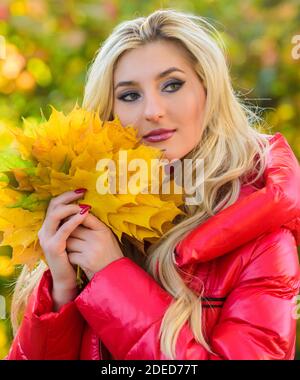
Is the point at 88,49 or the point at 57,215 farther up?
the point at 88,49

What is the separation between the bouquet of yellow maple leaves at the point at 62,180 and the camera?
1.74 meters

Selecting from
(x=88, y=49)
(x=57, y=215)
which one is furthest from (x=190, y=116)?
(x=88, y=49)

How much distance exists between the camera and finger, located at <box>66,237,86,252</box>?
5.82ft

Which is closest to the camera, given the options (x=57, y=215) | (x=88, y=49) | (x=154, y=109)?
(x=57, y=215)

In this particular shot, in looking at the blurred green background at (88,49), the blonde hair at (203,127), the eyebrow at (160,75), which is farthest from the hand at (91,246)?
the blurred green background at (88,49)

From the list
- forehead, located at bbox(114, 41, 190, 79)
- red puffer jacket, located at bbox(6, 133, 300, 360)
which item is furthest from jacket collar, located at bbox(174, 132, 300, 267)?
forehead, located at bbox(114, 41, 190, 79)

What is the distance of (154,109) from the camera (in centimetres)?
189

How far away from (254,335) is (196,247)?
0.75 feet

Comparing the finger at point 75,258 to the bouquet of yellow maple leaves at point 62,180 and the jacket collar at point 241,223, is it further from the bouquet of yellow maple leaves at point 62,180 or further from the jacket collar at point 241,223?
the jacket collar at point 241,223

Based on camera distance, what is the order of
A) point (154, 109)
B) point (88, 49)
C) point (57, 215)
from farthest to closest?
point (88, 49)
point (154, 109)
point (57, 215)

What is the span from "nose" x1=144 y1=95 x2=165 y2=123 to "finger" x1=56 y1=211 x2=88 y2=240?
1.00 feet

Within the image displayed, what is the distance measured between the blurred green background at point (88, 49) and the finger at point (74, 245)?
215 cm

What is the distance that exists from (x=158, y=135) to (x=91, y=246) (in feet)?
1.08

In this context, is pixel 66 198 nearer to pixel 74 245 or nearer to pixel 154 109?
pixel 74 245
